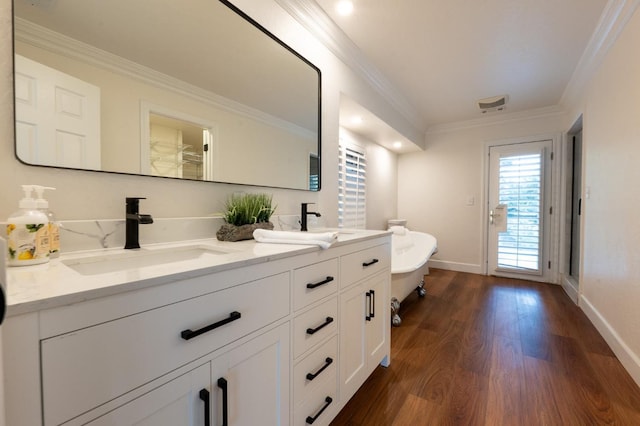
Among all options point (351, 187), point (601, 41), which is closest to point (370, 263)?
point (351, 187)

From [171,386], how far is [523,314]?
311 centimetres

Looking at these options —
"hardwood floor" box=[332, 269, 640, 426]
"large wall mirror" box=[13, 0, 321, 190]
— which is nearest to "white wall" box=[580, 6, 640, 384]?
"hardwood floor" box=[332, 269, 640, 426]

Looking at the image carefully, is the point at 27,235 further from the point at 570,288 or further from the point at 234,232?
the point at 570,288

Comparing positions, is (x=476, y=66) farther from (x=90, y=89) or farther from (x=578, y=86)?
(x=90, y=89)

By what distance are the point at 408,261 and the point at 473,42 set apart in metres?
2.30

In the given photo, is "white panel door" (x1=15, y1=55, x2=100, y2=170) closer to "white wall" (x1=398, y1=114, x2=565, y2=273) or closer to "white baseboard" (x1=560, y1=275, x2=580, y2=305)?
"white baseboard" (x1=560, y1=275, x2=580, y2=305)

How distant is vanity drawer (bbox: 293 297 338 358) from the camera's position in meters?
1.02

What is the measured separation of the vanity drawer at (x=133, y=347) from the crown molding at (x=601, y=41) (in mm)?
2778

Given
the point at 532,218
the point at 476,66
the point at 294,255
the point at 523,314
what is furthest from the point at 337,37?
the point at 532,218

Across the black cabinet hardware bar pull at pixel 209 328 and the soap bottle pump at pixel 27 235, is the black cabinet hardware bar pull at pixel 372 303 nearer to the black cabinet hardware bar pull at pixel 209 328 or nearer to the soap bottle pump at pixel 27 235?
the black cabinet hardware bar pull at pixel 209 328

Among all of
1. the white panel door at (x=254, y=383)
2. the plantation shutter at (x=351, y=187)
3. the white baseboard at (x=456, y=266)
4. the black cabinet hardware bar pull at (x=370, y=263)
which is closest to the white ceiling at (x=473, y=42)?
the plantation shutter at (x=351, y=187)

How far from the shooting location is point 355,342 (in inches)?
55.6

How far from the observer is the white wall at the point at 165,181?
2.59ft

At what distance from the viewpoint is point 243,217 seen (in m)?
1.31
